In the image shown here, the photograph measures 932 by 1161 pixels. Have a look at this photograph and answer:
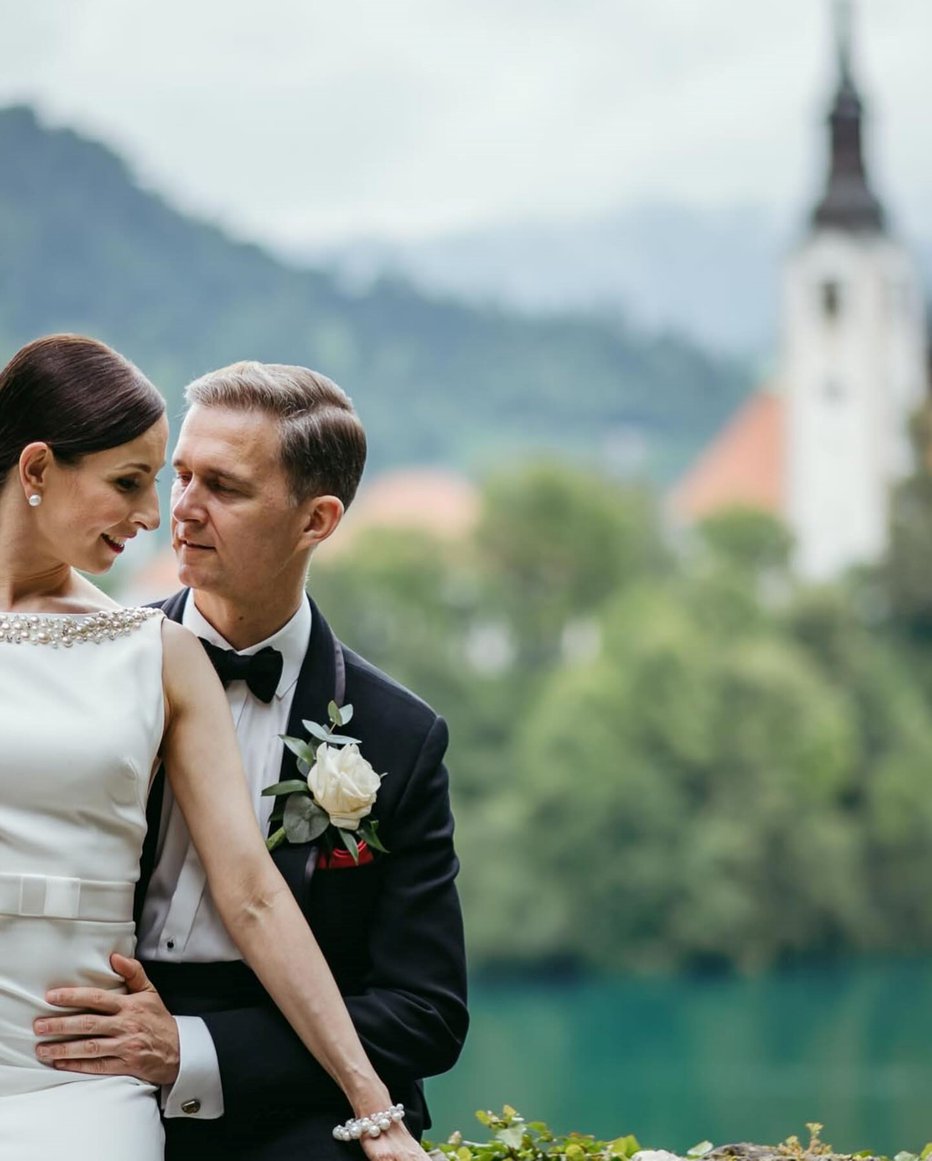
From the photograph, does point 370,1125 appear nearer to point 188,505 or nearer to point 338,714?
point 338,714

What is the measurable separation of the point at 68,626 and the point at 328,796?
351 mm

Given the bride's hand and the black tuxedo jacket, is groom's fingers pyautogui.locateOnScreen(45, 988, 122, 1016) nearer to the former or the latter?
the black tuxedo jacket

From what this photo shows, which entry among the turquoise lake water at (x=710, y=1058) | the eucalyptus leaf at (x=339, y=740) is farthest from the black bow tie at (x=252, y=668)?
the turquoise lake water at (x=710, y=1058)

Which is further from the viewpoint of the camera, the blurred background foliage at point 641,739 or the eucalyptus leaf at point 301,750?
the blurred background foliage at point 641,739

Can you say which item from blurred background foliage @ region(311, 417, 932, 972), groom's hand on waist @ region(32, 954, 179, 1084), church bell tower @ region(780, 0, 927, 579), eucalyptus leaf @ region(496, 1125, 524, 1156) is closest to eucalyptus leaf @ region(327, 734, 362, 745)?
groom's hand on waist @ region(32, 954, 179, 1084)

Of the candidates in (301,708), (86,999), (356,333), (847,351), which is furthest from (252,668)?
(356,333)

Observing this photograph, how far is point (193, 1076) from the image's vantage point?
2193 mm

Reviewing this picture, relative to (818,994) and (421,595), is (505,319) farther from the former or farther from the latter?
(818,994)

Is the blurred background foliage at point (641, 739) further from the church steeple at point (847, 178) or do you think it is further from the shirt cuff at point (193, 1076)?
the shirt cuff at point (193, 1076)

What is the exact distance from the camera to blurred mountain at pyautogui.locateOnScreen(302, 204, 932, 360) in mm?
73688

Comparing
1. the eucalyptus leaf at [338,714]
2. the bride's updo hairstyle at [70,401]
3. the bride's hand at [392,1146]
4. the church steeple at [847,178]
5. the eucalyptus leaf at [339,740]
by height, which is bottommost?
the bride's hand at [392,1146]

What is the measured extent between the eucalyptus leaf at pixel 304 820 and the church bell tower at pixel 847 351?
45115mm

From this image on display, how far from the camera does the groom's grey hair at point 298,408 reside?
2.30 meters

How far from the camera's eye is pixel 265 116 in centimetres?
7912
